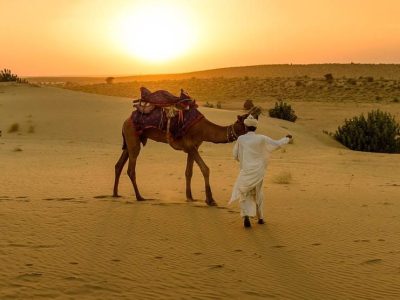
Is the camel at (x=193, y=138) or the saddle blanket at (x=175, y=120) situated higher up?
the saddle blanket at (x=175, y=120)

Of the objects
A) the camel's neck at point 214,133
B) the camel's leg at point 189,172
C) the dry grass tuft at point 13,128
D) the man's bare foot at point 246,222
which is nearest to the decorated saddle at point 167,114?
the camel's neck at point 214,133

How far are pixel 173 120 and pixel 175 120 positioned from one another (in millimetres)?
40

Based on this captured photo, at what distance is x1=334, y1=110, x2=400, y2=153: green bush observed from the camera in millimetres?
27125

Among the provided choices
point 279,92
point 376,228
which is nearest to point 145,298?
point 376,228

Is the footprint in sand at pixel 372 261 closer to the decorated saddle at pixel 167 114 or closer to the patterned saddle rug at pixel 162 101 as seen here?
the decorated saddle at pixel 167 114

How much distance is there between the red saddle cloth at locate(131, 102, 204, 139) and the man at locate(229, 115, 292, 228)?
2450 mm

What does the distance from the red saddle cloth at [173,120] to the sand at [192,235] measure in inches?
56.0

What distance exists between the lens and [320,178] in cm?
1694

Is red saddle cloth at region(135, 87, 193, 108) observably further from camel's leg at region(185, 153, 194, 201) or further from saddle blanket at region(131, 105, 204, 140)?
camel's leg at region(185, 153, 194, 201)

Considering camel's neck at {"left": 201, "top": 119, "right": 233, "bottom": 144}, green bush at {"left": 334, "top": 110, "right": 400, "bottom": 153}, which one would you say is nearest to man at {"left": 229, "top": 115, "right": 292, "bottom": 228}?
camel's neck at {"left": 201, "top": 119, "right": 233, "bottom": 144}

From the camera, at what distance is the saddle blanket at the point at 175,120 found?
12.1m

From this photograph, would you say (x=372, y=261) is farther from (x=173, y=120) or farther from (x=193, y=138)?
(x=173, y=120)

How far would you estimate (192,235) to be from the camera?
9.27 meters

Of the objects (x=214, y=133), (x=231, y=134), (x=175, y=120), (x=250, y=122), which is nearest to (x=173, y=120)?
(x=175, y=120)
